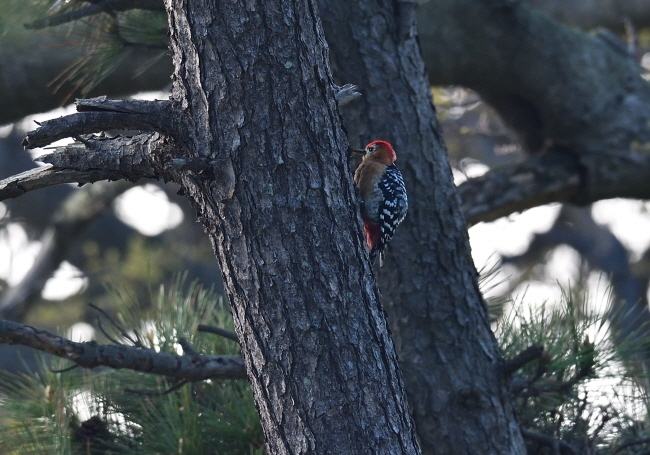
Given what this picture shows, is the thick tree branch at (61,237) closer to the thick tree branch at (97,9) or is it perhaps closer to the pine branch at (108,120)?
the thick tree branch at (97,9)

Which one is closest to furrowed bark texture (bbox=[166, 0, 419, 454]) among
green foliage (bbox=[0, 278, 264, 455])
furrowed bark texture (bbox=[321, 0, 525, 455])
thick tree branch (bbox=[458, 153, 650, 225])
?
green foliage (bbox=[0, 278, 264, 455])

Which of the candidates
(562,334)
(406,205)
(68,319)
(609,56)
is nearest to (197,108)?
(406,205)

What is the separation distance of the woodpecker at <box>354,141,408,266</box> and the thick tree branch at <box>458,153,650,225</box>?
752 millimetres

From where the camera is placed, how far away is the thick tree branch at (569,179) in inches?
178

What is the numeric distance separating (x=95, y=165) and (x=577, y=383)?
2.11 meters

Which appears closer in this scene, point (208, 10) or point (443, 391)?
point (208, 10)

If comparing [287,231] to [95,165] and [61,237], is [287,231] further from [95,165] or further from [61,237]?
[61,237]

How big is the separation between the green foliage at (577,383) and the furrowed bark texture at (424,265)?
0.18 meters

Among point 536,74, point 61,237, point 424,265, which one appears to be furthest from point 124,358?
point 61,237

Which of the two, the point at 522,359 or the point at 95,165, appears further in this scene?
the point at 522,359

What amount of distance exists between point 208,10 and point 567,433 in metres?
2.28

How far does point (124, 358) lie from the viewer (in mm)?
2625

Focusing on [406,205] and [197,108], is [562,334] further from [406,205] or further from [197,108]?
[197,108]

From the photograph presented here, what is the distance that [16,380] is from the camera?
3062mm
